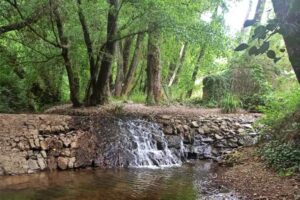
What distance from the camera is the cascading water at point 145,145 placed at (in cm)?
920

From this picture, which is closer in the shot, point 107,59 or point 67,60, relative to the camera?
point 67,60

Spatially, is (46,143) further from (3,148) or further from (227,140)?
(227,140)

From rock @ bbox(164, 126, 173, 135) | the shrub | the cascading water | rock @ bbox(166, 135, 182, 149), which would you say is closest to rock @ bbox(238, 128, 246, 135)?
the shrub

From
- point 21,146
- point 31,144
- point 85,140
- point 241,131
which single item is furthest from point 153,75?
point 21,146

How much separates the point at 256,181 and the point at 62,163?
424 centimetres

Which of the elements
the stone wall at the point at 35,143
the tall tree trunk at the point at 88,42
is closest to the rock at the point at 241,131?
the tall tree trunk at the point at 88,42

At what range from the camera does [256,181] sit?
6.54 metres

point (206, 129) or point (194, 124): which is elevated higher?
point (194, 124)

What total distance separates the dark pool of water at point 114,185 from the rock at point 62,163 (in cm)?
33

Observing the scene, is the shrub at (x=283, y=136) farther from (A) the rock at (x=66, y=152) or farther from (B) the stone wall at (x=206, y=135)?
(A) the rock at (x=66, y=152)

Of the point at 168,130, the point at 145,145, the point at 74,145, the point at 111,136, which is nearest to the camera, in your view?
the point at 74,145

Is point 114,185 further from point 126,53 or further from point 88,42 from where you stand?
point 126,53

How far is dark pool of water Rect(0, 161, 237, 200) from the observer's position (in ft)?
19.6

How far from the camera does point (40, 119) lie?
336 inches
